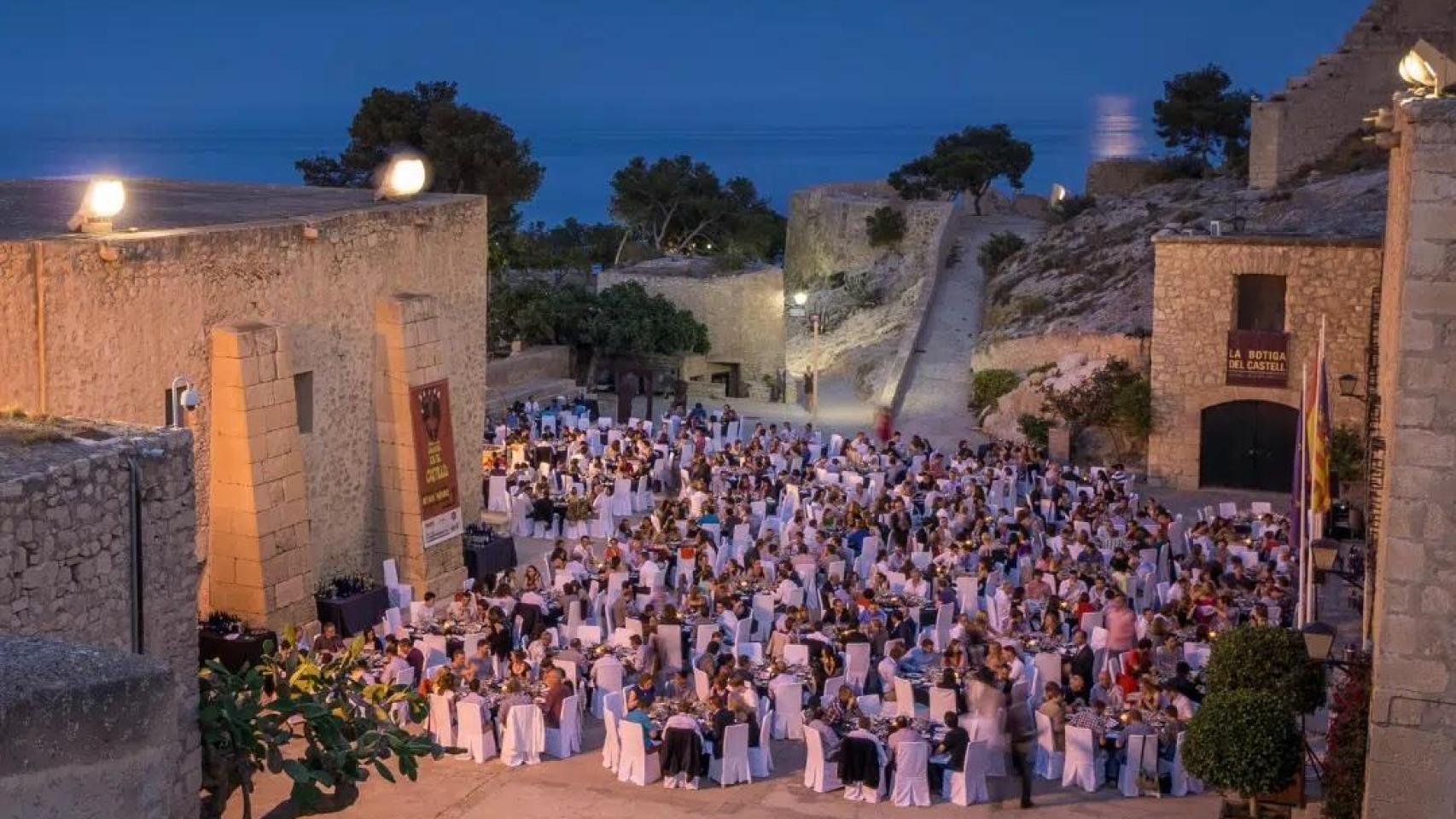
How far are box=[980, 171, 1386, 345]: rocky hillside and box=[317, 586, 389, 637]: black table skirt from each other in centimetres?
1543

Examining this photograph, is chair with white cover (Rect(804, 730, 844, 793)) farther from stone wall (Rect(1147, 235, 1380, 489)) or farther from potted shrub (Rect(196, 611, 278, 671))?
stone wall (Rect(1147, 235, 1380, 489))

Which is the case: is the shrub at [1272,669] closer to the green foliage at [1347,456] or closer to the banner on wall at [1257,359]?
the green foliage at [1347,456]

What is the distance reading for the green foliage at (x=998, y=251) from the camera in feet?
158

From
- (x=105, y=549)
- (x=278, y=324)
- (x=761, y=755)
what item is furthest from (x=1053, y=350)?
(x=105, y=549)

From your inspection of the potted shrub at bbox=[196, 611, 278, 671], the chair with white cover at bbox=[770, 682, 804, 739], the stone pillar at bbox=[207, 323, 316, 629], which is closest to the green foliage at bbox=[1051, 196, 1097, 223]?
the stone pillar at bbox=[207, 323, 316, 629]

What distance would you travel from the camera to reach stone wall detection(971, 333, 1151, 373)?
1222 inches

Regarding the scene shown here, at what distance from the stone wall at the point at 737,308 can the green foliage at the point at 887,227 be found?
468 inches

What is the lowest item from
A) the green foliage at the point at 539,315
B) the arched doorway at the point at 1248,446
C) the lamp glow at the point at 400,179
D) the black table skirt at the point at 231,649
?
the black table skirt at the point at 231,649

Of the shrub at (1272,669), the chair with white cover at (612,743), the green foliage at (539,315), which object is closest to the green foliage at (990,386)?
the green foliage at (539,315)

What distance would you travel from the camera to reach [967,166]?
198ft

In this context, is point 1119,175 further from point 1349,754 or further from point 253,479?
point 1349,754

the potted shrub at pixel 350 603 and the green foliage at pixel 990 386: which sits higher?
the green foliage at pixel 990 386

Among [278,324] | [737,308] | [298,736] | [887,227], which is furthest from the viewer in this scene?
[887,227]

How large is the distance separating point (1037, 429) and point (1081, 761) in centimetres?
1637
